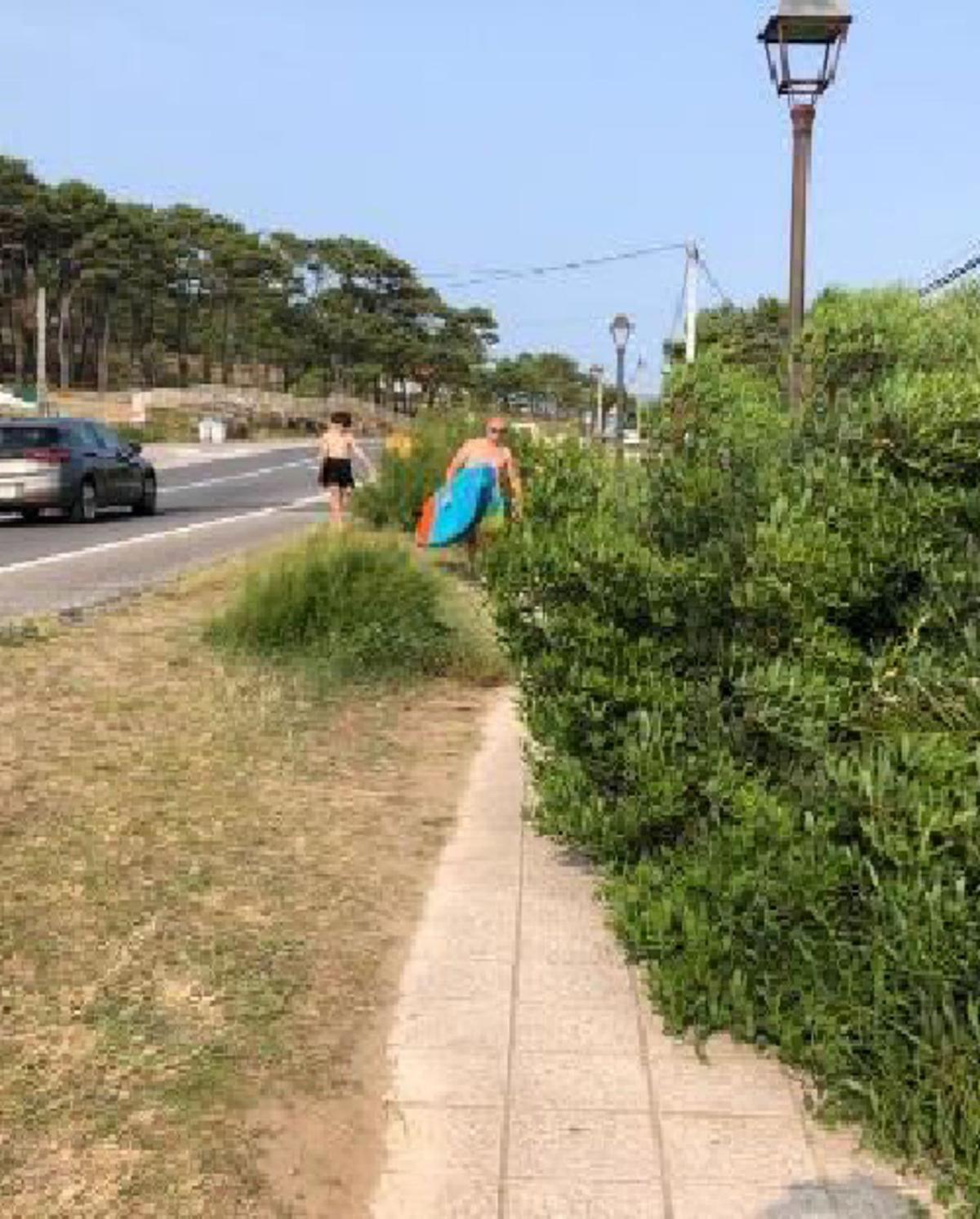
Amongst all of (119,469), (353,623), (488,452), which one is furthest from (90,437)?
(353,623)

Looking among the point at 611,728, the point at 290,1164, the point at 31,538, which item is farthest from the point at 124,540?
the point at 290,1164

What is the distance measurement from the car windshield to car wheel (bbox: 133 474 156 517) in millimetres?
2588

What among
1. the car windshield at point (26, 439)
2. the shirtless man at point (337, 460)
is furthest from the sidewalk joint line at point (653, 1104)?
the car windshield at point (26, 439)

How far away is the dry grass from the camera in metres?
3.36

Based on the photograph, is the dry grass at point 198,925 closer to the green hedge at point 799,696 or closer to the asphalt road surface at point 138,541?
the green hedge at point 799,696

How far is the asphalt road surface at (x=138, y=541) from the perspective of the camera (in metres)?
14.3

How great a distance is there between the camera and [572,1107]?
3.70 m

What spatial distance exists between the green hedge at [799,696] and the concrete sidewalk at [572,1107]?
15 cm

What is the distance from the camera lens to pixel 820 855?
12.3ft

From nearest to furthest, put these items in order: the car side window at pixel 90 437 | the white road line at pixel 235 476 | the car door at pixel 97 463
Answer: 1. the car door at pixel 97 463
2. the car side window at pixel 90 437
3. the white road line at pixel 235 476

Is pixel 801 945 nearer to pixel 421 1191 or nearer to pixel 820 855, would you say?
pixel 820 855

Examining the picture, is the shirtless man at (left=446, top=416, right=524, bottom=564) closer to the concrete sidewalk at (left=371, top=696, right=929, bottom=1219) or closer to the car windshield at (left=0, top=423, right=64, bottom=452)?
the concrete sidewalk at (left=371, top=696, right=929, bottom=1219)

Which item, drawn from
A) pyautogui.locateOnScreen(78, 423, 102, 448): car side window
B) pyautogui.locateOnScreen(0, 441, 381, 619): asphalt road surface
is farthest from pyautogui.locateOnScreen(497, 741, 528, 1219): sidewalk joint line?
pyautogui.locateOnScreen(78, 423, 102, 448): car side window

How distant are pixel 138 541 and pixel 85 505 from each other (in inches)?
137
